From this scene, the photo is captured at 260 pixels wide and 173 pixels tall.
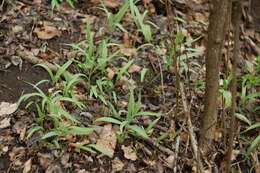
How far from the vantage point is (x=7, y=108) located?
199cm

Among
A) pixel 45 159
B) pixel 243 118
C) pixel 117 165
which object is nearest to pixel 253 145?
pixel 243 118

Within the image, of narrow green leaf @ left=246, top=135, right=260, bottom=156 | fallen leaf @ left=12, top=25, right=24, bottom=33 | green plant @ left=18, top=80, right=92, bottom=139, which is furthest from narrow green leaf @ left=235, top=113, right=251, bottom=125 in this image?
fallen leaf @ left=12, top=25, right=24, bottom=33

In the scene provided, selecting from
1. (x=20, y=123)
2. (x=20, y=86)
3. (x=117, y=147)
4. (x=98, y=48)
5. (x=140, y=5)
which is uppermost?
(x=140, y=5)

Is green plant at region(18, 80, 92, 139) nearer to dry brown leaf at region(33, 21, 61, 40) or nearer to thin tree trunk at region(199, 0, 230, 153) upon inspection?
dry brown leaf at region(33, 21, 61, 40)

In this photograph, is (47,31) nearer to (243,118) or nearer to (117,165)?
(117,165)

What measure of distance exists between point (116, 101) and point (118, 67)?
1.19 feet

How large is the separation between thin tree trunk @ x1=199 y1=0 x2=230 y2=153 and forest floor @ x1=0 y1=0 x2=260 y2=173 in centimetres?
7

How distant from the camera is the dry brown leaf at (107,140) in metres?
1.93

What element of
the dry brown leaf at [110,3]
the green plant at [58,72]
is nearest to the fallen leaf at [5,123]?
the green plant at [58,72]

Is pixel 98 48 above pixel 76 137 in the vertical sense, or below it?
above

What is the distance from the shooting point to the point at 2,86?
2.10 metres

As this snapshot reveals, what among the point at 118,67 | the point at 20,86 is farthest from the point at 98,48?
the point at 20,86

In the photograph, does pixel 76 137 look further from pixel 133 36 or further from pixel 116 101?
pixel 133 36

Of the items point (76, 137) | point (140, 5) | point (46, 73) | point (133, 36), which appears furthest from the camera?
point (140, 5)
